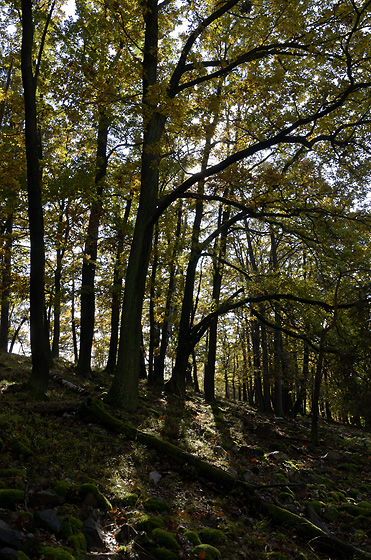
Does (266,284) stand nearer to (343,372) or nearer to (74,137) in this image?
(343,372)

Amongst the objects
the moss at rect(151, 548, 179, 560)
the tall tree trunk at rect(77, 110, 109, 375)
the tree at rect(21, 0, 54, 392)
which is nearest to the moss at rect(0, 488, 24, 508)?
the moss at rect(151, 548, 179, 560)

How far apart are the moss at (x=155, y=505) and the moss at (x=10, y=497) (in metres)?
1.74

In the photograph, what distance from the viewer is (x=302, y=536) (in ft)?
18.3

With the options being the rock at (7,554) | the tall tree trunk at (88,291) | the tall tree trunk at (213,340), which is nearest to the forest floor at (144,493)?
the rock at (7,554)

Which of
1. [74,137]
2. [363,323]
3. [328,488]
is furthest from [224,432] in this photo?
[74,137]

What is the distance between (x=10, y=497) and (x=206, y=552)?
89.1 inches

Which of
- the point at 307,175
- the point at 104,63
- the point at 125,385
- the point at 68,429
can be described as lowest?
the point at 68,429

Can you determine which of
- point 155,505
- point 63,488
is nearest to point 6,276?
point 63,488

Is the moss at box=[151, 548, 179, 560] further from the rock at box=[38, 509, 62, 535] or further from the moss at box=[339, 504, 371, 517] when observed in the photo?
the moss at box=[339, 504, 371, 517]

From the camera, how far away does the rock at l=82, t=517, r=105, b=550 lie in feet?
13.0

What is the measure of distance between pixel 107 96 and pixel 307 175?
6.71 meters

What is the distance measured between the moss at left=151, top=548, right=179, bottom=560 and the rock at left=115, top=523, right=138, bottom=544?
0.32 meters

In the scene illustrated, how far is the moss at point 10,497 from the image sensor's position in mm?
3965

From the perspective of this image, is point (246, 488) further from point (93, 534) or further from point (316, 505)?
point (93, 534)
